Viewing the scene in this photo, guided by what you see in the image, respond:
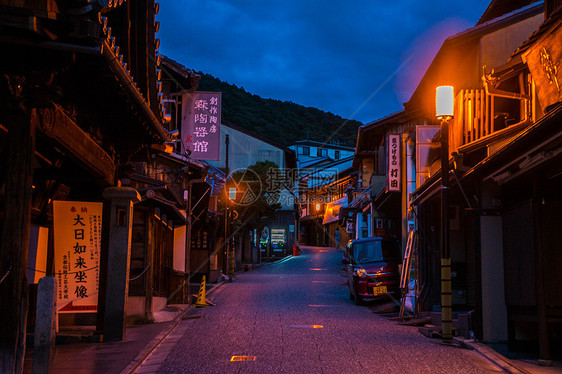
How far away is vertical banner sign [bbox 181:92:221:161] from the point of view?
78.2ft

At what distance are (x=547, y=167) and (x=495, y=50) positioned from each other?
6.49 metres

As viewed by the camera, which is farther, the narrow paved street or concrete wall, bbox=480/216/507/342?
concrete wall, bbox=480/216/507/342

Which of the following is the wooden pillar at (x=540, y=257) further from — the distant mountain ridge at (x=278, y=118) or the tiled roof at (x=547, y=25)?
the distant mountain ridge at (x=278, y=118)

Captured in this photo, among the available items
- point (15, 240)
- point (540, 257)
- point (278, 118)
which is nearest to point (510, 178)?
point (540, 257)

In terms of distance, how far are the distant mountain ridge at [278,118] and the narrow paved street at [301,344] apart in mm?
55439

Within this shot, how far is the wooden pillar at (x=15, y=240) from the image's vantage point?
6891 millimetres

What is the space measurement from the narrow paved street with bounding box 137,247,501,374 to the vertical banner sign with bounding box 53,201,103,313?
216 centimetres

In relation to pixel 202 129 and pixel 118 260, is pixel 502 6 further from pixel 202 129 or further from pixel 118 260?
pixel 118 260

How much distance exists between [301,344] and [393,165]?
1476cm

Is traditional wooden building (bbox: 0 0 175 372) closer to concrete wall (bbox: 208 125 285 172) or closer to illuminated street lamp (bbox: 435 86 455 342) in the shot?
illuminated street lamp (bbox: 435 86 455 342)

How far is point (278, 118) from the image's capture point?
3775 inches

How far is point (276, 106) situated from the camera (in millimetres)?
99125

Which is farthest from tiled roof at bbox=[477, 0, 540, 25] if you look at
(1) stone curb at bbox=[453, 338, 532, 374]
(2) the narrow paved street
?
(1) stone curb at bbox=[453, 338, 532, 374]

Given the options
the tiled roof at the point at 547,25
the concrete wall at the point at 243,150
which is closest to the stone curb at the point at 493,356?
the tiled roof at the point at 547,25
